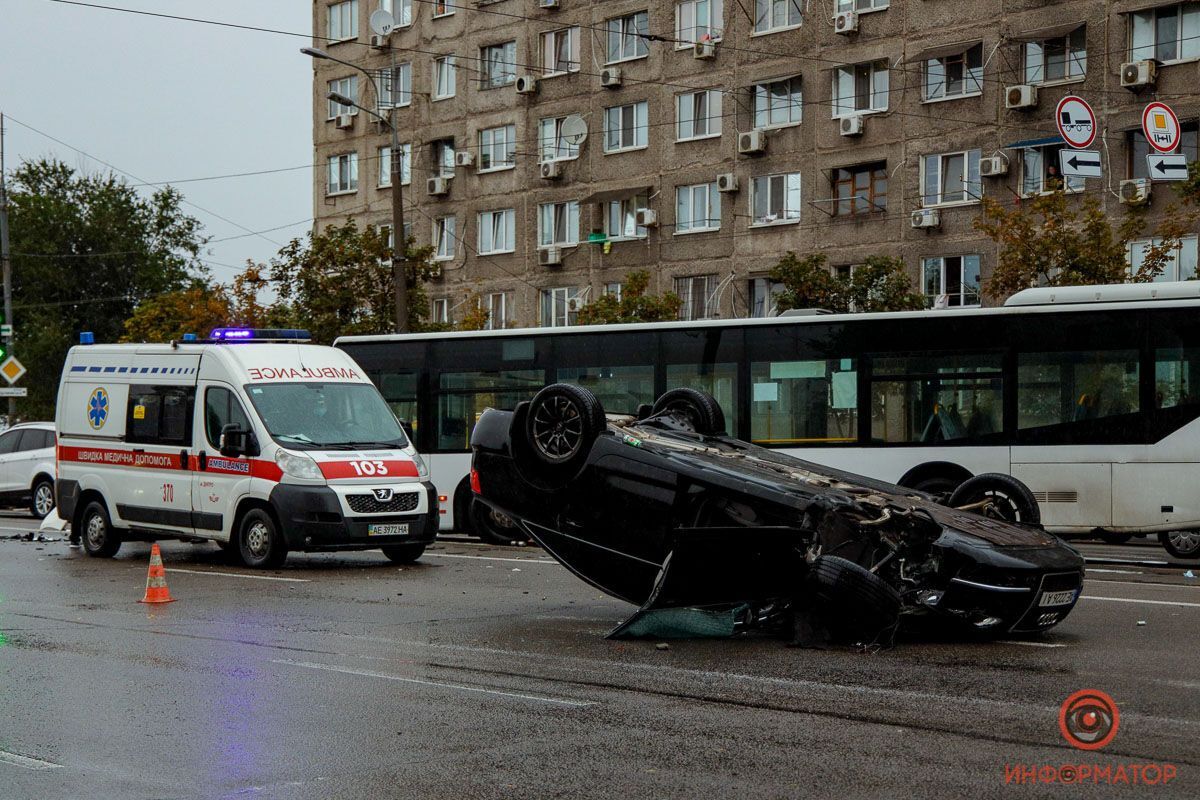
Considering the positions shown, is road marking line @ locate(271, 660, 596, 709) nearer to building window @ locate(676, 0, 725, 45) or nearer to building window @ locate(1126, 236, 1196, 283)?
building window @ locate(1126, 236, 1196, 283)

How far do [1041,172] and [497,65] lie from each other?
2018cm

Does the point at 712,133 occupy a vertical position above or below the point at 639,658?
above

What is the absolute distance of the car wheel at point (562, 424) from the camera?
11.0 m

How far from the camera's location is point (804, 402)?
20641mm

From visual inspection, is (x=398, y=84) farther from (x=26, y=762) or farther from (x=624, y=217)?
(x=26, y=762)

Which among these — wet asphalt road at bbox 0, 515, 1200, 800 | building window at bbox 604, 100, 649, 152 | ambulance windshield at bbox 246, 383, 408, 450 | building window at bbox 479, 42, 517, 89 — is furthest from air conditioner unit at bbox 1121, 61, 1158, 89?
wet asphalt road at bbox 0, 515, 1200, 800

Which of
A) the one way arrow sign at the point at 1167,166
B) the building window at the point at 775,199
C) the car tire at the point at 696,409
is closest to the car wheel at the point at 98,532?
the car tire at the point at 696,409

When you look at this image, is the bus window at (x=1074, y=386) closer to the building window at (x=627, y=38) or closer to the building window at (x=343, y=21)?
the building window at (x=627, y=38)

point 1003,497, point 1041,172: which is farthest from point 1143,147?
point 1003,497

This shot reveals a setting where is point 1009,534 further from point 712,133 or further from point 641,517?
point 712,133

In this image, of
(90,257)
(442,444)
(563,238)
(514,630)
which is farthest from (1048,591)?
(90,257)

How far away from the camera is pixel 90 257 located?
72000mm

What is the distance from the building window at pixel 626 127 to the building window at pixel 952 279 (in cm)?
1074

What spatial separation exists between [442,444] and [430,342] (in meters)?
1.62
